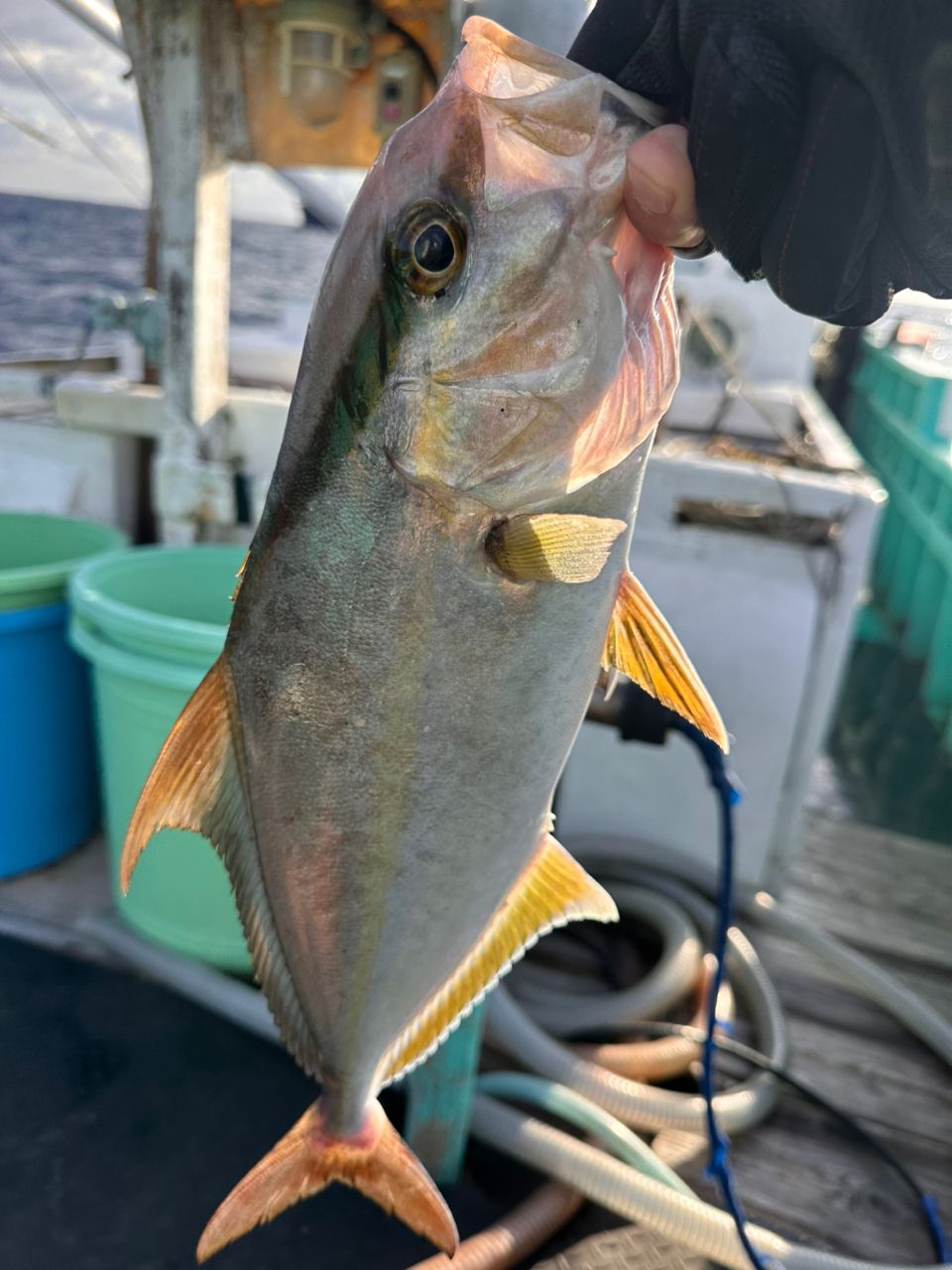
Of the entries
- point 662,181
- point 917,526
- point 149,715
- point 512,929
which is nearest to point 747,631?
point 149,715

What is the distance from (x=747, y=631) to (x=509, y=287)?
2548 mm

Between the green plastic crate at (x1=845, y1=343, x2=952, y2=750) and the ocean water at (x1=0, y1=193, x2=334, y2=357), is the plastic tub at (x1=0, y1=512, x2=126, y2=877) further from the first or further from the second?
the green plastic crate at (x1=845, y1=343, x2=952, y2=750)

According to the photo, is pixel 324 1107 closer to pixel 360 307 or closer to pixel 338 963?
pixel 338 963

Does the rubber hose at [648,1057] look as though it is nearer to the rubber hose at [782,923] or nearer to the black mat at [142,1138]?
the black mat at [142,1138]

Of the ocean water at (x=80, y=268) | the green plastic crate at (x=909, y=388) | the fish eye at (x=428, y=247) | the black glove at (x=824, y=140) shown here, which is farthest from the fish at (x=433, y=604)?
the green plastic crate at (x=909, y=388)

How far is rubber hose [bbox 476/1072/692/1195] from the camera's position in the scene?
7.39ft

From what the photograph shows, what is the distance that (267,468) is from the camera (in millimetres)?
3715

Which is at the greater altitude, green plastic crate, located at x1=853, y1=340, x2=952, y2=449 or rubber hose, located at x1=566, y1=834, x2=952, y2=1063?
green plastic crate, located at x1=853, y1=340, x2=952, y2=449

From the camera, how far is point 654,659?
1.28m

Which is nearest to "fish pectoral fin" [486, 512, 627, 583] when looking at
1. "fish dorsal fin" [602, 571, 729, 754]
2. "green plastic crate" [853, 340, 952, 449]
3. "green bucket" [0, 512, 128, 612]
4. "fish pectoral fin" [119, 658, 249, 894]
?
"fish dorsal fin" [602, 571, 729, 754]

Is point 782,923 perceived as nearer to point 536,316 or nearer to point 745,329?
point 536,316

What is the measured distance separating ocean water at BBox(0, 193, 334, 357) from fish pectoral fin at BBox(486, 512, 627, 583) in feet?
15.5

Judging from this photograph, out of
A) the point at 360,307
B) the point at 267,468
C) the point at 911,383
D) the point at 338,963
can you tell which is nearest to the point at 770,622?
the point at 267,468

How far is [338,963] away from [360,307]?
93 cm
